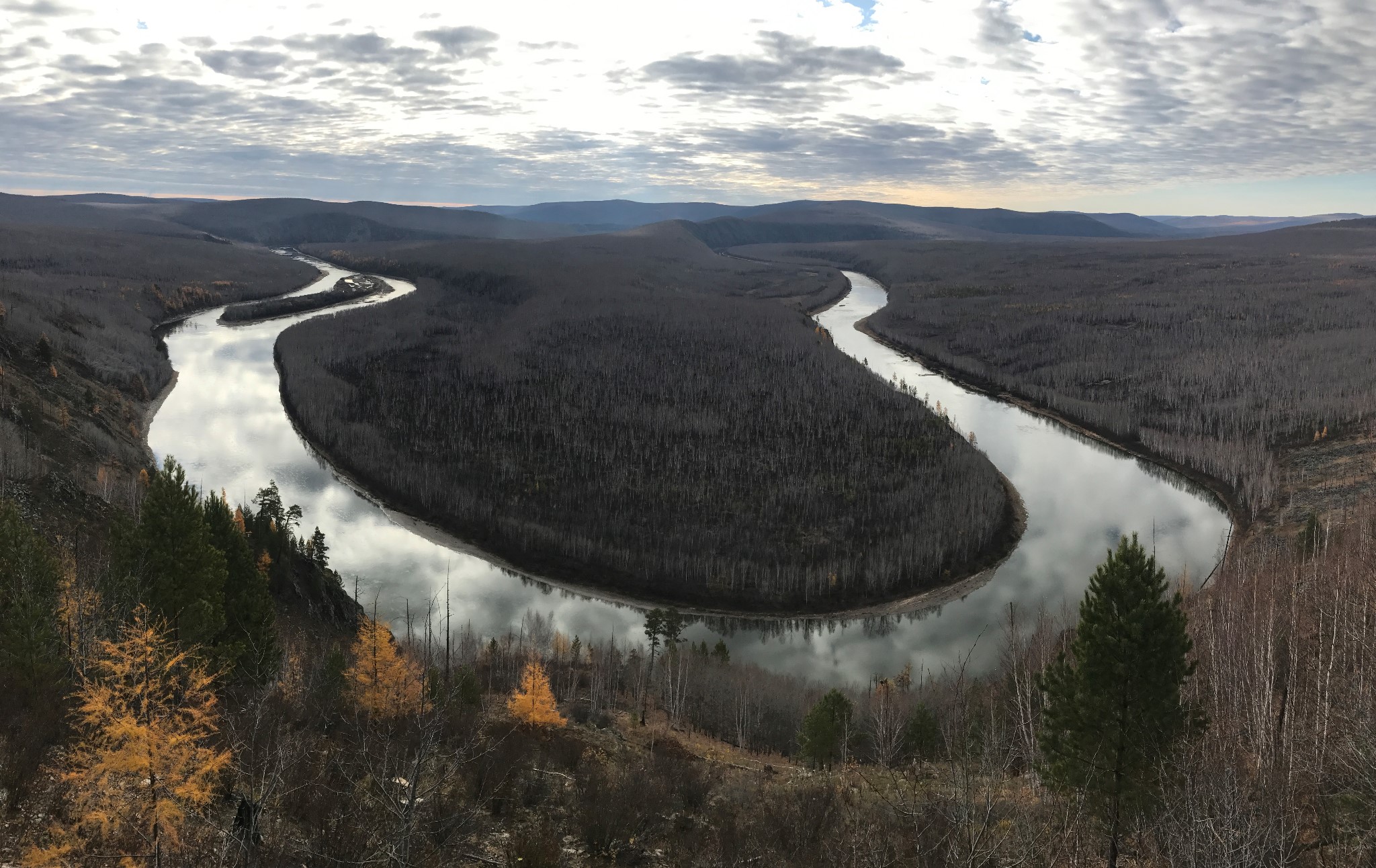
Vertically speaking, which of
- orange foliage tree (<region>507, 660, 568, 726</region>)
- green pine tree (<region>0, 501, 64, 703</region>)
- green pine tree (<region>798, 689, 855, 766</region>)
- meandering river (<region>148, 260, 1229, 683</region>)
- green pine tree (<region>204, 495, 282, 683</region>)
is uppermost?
green pine tree (<region>0, 501, 64, 703</region>)

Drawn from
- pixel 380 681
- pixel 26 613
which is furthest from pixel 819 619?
pixel 26 613

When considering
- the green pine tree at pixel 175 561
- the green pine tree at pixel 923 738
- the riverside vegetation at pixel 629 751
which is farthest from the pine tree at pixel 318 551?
the green pine tree at pixel 923 738

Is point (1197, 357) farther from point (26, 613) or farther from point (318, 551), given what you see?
point (26, 613)

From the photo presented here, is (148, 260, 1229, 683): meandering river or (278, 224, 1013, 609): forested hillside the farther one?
(278, 224, 1013, 609): forested hillside

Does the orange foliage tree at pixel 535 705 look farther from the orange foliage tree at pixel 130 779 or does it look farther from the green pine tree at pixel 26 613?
the green pine tree at pixel 26 613

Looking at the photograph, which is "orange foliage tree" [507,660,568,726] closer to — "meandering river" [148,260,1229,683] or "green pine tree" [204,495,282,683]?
"green pine tree" [204,495,282,683]

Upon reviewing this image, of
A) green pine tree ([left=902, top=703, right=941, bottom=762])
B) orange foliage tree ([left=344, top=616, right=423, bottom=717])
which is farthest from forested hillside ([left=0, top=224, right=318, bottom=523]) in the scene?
green pine tree ([left=902, top=703, right=941, bottom=762])
